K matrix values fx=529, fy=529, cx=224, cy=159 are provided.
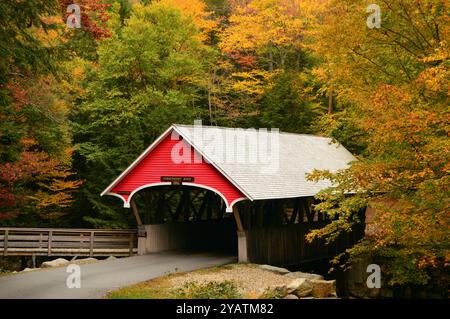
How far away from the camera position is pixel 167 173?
21.2 metres

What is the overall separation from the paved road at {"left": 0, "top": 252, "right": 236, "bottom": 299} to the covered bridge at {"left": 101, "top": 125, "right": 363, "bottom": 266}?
1.47 meters

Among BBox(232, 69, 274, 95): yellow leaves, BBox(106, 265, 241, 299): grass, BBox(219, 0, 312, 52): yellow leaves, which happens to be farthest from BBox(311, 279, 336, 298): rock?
BBox(219, 0, 312, 52): yellow leaves

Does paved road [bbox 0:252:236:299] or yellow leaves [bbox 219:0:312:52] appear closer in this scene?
paved road [bbox 0:252:236:299]

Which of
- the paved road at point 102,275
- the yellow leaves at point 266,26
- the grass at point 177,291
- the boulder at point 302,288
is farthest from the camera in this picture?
the yellow leaves at point 266,26

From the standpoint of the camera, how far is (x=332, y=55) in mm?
19609

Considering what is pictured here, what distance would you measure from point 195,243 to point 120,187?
517 cm

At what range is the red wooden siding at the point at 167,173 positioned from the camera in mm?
19594

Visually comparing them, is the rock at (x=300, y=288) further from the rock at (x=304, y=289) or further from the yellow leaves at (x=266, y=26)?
the yellow leaves at (x=266, y=26)

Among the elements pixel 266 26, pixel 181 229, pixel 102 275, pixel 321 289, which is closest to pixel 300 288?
pixel 321 289

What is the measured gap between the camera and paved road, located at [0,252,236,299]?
562 inches

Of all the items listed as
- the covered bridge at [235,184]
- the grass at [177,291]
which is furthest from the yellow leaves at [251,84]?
the grass at [177,291]

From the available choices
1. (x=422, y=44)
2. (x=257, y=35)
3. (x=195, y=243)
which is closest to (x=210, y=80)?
(x=257, y=35)

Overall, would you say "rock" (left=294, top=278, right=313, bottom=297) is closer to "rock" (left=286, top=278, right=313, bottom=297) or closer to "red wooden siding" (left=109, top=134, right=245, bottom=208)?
"rock" (left=286, top=278, right=313, bottom=297)

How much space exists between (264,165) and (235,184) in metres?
3.20
